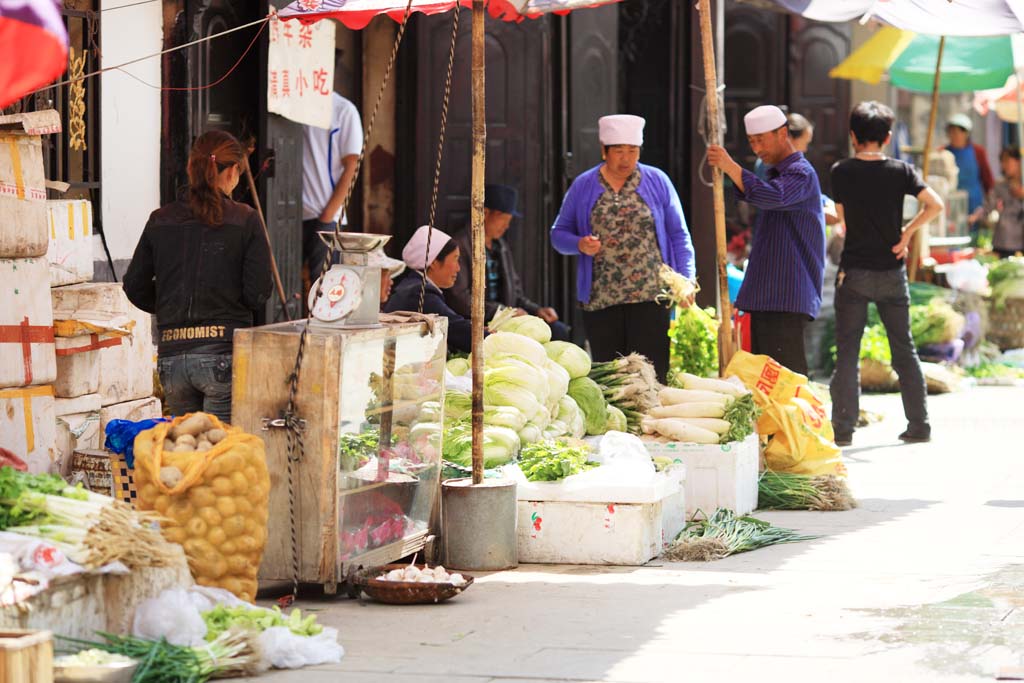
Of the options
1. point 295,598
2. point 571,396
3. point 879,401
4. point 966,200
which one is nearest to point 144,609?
point 295,598

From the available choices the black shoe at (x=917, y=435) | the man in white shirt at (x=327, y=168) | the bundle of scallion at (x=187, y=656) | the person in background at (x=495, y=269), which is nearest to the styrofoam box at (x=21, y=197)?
the bundle of scallion at (x=187, y=656)

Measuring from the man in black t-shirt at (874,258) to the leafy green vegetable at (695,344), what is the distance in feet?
2.80

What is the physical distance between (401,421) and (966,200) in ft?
49.6

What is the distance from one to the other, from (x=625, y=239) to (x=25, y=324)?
4239 millimetres

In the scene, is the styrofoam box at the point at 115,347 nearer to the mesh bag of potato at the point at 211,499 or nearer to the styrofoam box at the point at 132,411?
the styrofoam box at the point at 132,411

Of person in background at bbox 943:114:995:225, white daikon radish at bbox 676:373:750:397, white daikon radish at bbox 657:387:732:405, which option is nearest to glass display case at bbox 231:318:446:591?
white daikon radish at bbox 657:387:732:405

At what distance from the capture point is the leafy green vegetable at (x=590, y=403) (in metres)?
8.69

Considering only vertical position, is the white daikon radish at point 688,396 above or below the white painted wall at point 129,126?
below

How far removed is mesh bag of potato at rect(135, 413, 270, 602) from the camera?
5.92 m

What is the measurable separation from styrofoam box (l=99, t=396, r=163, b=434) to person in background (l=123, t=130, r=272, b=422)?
58cm

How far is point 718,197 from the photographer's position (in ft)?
30.6

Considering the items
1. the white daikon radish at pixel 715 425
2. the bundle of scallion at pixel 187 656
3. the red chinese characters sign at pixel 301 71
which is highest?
the red chinese characters sign at pixel 301 71

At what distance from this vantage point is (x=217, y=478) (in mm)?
5957

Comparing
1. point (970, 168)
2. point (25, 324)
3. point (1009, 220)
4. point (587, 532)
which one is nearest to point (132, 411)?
point (25, 324)
